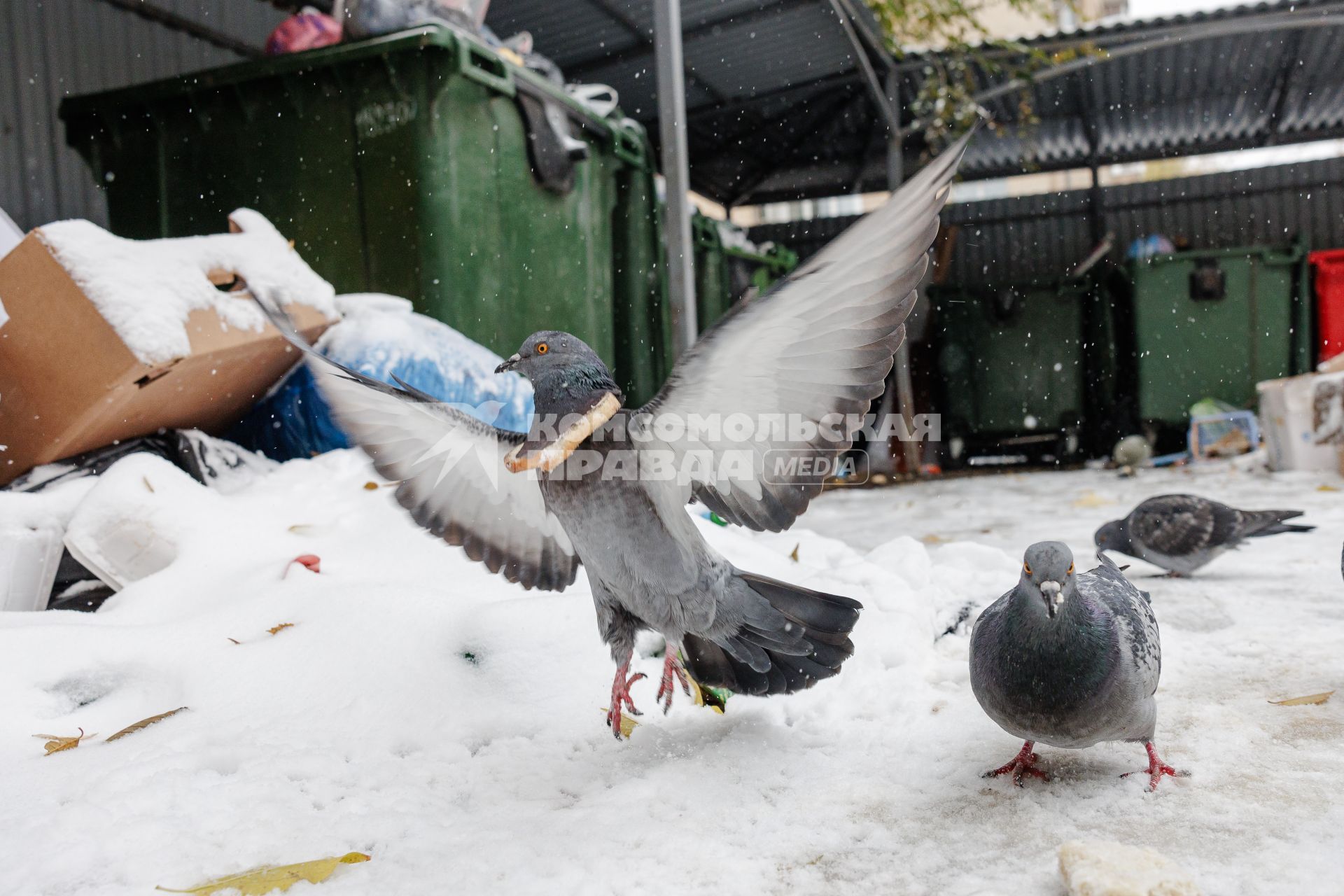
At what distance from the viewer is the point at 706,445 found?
1.38 meters

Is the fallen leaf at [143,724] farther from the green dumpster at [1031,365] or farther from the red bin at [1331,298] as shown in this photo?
the red bin at [1331,298]

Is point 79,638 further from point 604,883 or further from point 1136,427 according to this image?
point 1136,427

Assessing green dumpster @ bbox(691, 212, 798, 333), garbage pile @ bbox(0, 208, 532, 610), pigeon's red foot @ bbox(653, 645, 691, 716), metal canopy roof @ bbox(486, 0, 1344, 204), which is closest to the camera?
pigeon's red foot @ bbox(653, 645, 691, 716)

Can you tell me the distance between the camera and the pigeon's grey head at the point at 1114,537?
106 inches

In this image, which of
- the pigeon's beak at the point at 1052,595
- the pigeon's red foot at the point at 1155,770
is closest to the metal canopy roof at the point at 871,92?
the pigeon's beak at the point at 1052,595

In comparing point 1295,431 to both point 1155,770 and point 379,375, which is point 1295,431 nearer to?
point 1155,770

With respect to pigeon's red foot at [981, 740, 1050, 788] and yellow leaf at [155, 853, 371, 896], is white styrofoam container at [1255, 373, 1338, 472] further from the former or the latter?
yellow leaf at [155, 853, 371, 896]

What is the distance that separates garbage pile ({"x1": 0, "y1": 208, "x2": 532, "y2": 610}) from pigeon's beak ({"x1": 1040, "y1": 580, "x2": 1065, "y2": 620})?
6.38ft

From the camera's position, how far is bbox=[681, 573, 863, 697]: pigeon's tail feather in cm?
143

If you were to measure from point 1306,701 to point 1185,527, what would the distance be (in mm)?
1125

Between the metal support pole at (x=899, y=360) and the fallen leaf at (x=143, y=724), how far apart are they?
4898 mm

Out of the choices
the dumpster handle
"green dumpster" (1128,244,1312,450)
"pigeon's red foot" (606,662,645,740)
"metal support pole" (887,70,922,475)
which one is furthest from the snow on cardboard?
"green dumpster" (1128,244,1312,450)

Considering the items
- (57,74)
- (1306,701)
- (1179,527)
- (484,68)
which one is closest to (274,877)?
(1306,701)

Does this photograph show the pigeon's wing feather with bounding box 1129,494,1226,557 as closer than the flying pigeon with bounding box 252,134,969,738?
No
